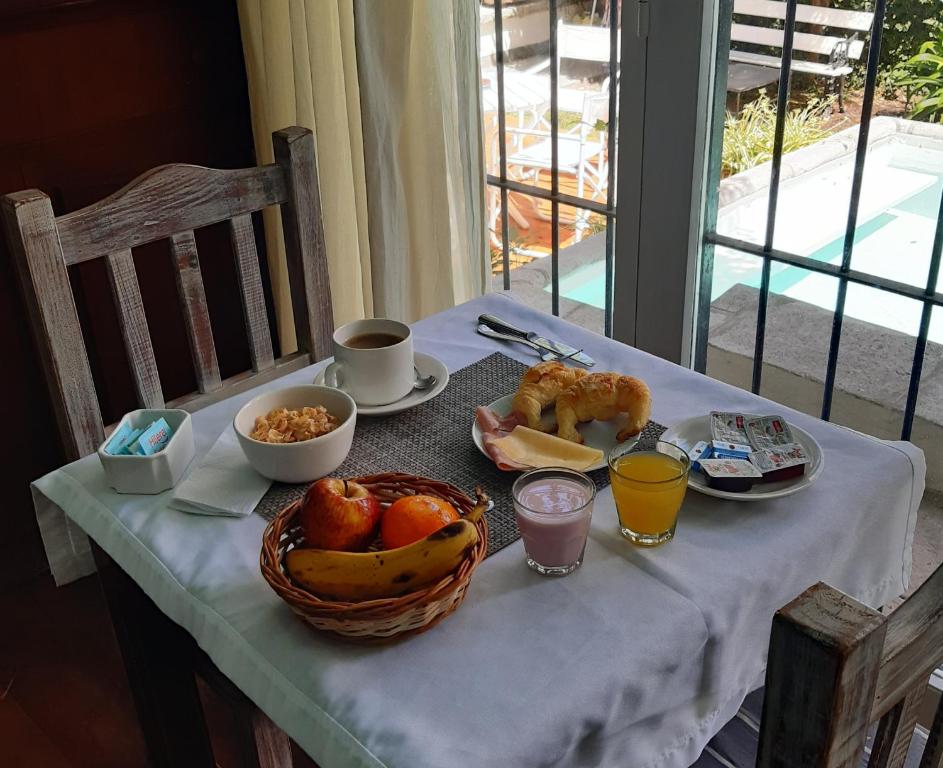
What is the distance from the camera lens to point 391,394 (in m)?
1.27

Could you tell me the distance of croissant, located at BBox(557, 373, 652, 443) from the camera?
119 cm

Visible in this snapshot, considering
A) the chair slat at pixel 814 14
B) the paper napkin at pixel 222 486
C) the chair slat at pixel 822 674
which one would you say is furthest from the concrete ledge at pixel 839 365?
the chair slat at pixel 822 674

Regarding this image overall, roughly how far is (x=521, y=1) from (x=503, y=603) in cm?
144

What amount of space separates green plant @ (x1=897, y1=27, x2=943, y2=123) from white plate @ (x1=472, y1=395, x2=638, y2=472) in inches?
28.8

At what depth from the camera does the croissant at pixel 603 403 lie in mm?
1188

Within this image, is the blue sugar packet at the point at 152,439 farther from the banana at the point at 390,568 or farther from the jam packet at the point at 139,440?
the banana at the point at 390,568

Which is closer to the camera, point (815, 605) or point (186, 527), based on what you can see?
point (815, 605)

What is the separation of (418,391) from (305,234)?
15.0 inches

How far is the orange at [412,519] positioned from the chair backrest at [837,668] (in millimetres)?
414

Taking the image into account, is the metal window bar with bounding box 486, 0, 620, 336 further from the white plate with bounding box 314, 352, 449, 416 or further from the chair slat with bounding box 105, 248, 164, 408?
the chair slat with bounding box 105, 248, 164, 408

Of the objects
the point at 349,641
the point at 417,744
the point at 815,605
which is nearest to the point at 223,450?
the point at 349,641

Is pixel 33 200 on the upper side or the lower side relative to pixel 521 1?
lower

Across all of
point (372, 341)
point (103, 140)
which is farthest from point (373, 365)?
point (103, 140)

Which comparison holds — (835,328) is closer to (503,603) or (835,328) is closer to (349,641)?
(503,603)
